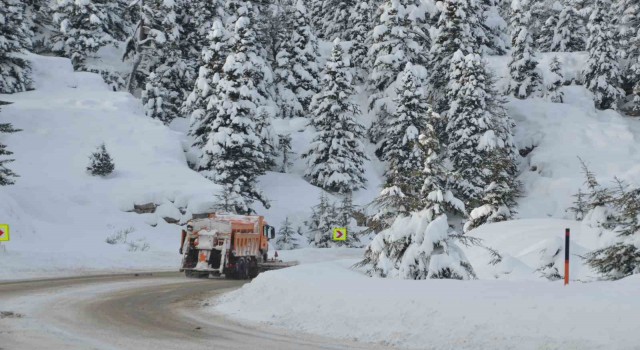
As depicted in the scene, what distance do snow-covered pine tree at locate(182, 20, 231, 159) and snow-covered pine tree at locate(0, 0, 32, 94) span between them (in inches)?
465

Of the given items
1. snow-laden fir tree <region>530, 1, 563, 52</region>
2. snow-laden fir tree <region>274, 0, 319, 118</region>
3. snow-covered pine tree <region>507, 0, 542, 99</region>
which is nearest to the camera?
snow-covered pine tree <region>507, 0, 542, 99</region>

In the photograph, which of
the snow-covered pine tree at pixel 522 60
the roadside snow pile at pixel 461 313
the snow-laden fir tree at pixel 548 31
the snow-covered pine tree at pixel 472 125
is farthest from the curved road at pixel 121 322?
the snow-laden fir tree at pixel 548 31

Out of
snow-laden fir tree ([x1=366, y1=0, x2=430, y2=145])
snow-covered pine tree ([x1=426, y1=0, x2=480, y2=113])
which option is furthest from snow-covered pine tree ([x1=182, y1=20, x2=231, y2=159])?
snow-covered pine tree ([x1=426, y1=0, x2=480, y2=113])

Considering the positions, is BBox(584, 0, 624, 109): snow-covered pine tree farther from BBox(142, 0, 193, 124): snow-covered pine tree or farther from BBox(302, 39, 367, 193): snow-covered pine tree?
BBox(142, 0, 193, 124): snow-covered pine tree

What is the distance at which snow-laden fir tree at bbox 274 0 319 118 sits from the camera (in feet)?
190

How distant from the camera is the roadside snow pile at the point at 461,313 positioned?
805 centimetres

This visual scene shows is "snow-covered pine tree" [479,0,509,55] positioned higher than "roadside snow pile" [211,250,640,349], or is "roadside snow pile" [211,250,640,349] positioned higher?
"snow-covered pine tree" [479,0,509,55]

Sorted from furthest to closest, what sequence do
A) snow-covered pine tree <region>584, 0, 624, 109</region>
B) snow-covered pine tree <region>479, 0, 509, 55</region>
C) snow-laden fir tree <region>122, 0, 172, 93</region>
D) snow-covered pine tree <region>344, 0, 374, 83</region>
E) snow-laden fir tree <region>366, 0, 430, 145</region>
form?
snow-covered pine tree <region>344, 0, 374, 83</region> < snow-covered pine tree <region>479, 0, 509, 55</region> < snow-covered pine tree <region>584, 0, 624, 109</region> < snow-laden fir tree <region>366, 0, 430, 145</region> < snow-laden fir tree <region>122, 0, 172, 93</region>

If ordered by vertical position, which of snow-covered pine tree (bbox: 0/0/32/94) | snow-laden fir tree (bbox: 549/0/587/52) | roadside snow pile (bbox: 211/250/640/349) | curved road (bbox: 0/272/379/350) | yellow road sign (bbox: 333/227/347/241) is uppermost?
snow-laden fir tree (bbox: 549/0/587/52)

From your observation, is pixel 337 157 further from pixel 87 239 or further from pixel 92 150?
pixel 87 239

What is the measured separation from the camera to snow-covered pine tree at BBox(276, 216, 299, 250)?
4047 cm

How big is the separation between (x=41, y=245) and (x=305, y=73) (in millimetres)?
34423

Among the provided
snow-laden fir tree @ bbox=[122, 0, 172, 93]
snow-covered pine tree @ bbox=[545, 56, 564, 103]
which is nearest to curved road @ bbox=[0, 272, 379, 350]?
snow-laden fir tree @ bbox=[122, 0, 172, 93]

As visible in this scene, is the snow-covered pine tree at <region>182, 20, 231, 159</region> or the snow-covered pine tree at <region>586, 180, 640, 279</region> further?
the snow-covered pine tree at <region>182, 20, 231, 159</region>
